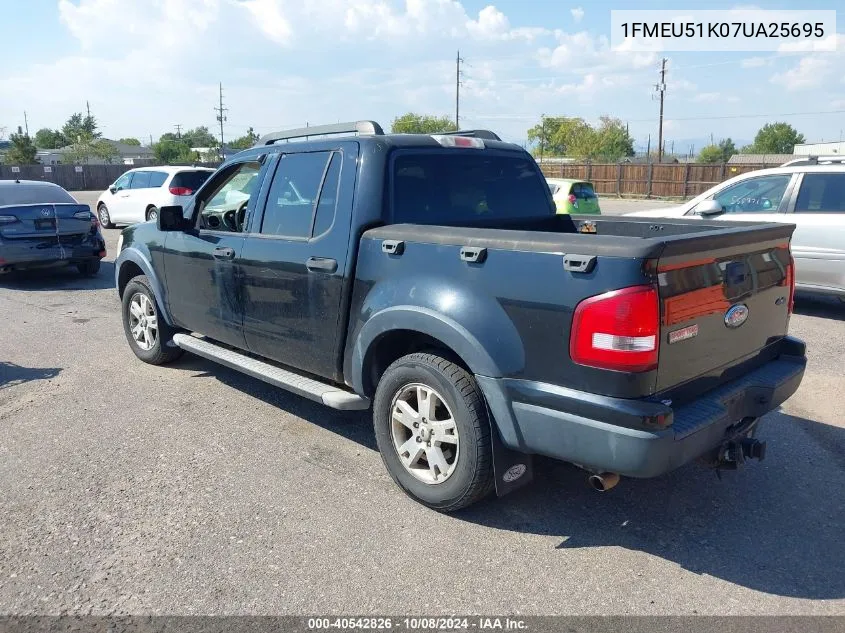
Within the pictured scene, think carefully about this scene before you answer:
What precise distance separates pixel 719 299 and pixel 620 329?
72cm

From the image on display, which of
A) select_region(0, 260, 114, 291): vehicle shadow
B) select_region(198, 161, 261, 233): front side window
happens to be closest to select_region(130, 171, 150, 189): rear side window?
select_region(0, 260, 114, 291): vehicle shadow

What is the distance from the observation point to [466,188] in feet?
14.6

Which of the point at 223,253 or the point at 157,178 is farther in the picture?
the point at 157,178

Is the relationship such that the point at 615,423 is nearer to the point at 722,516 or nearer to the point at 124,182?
the point at 722,516

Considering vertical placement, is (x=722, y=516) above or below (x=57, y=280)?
below

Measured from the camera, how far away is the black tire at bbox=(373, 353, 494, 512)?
132 inches


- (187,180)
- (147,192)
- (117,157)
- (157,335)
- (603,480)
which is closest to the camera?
(603,480)

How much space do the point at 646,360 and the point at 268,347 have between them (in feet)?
8.75

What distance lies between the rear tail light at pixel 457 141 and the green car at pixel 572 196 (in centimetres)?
1004

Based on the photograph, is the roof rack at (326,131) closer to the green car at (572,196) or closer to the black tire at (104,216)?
the green car at (572,196)

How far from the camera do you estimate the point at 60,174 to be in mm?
48125

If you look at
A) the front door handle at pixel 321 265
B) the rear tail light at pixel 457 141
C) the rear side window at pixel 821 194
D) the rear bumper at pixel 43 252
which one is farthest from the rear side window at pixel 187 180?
the front door handle at pixel 321 265

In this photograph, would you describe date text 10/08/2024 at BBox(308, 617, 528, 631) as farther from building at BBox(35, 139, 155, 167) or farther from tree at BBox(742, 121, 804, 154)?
tree at BBox(742, 121, 804, 154)

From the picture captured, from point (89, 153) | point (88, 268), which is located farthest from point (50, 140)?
point (88, 268)
